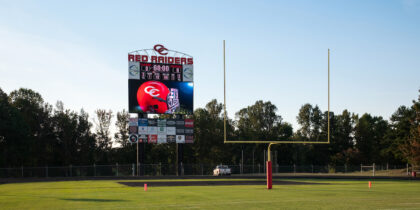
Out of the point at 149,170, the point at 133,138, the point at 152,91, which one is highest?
the point at 152,91

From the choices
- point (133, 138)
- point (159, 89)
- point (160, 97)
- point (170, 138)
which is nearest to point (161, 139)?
point (170, 138)

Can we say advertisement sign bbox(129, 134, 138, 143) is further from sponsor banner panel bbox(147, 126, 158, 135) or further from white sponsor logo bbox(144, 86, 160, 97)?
white sponsor logo bbox(144, 86, 160, 97)

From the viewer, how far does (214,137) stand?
256 feet

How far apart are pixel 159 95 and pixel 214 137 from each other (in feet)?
111

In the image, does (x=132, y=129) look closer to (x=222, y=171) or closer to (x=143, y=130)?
(x=143, y=130)

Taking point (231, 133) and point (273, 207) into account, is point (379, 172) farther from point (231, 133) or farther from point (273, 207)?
point (273, 207)

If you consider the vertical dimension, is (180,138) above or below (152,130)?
below

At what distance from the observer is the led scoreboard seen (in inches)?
1778

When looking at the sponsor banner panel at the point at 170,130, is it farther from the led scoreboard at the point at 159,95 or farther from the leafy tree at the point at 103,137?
the leafy tree at the point at 103,137

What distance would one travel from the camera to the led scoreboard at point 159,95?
4516 centimetres

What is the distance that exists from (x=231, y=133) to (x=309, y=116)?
1854 centimetres

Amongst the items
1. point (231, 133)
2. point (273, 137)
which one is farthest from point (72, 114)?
point (273, 137)

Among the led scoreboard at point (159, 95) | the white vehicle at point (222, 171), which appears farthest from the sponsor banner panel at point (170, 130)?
the white vehicle at point (222, 171)

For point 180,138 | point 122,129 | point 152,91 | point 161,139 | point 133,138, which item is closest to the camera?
point 133,138
